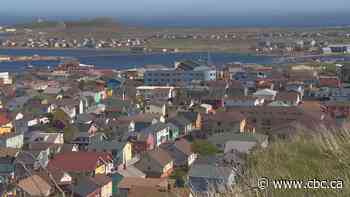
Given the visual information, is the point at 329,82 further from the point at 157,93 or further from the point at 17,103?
the point at 17,103

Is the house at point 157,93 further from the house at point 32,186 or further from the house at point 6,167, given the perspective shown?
the house at point 32,186

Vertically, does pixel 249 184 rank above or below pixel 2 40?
above

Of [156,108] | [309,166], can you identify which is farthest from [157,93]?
[309,166]

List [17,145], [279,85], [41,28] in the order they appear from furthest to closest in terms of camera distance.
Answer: [41,28] < [279,85] < [17,145]

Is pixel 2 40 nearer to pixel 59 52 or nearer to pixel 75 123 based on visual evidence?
pixel 59 52

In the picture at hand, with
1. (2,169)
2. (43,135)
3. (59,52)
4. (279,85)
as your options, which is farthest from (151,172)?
(59,52)

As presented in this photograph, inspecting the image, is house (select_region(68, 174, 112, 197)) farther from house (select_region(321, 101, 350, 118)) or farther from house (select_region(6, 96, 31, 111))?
house (select_region(6, 96, 31, 111))

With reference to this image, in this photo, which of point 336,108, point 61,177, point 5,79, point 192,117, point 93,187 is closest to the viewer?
point 93,187

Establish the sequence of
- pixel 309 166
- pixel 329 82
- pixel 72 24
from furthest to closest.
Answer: pixel 72 24 → pixel 329 82 → pixel 309 166
